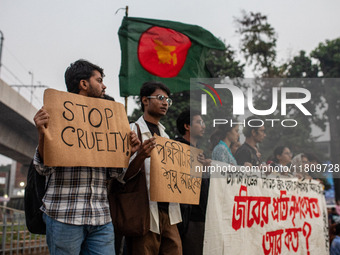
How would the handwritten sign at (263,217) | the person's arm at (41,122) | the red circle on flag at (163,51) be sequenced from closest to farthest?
1. the person's arm at (41,122)
2. the handwritten sign at (263,217)
3. the red circle on flag at (163,51)

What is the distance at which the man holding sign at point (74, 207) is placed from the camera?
2.09 meters

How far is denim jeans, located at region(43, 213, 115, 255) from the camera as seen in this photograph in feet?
6.82

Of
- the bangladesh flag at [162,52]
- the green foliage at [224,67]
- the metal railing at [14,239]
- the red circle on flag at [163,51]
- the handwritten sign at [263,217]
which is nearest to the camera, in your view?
the handwritten sign at [263,217]

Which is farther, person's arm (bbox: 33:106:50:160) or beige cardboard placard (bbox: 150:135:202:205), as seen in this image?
beige cardboard placard (bbox: 150:135:202:205)

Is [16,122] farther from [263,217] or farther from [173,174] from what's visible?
[173,174]

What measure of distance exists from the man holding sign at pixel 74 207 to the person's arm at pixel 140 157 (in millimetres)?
260

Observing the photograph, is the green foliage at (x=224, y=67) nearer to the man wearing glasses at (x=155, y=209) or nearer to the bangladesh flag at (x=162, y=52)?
the bangladesh flag at (x=162, y=52)

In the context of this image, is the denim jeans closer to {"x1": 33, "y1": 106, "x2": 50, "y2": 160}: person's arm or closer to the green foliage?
{"x1": 33, "y1": 106, "x2": 50, "y2": 160}: person's arm

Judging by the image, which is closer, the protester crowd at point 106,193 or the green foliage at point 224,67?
the protester crowd at point 106,193

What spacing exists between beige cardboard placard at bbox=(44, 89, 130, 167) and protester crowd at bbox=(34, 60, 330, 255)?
7 centimetres

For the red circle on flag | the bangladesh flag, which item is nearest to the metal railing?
the bangladesh flag

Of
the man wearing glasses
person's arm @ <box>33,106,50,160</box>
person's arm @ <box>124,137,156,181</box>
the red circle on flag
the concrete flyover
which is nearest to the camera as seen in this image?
person's arm @ <box>33,106,50,160</box>

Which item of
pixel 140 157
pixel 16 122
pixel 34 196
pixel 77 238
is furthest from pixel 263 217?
pixel 16 122

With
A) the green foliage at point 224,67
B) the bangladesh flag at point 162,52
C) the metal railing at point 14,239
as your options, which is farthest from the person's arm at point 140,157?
the green foliage at point 224,67
